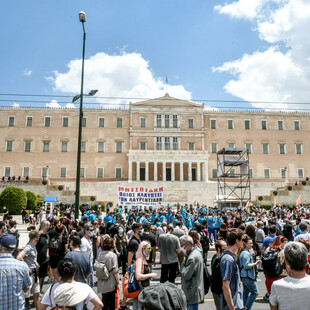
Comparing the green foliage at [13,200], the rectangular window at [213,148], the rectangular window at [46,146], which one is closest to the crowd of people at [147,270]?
the green foliage at [13,200]

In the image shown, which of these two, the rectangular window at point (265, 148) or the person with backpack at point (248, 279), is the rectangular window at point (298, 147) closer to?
the rectangular window at point (265, 148)

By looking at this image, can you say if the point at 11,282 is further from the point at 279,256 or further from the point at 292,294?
the point at 279,256

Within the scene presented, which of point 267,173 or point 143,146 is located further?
point 267,173

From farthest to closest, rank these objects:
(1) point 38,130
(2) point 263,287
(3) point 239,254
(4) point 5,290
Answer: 1. (1) point 38,130
2. (2) point 263,287
3. (3) point 239,254
4. (4) point 5,290

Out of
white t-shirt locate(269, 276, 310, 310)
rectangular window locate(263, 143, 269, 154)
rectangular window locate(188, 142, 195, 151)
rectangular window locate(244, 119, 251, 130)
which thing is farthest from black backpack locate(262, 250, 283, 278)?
rectangular window locate(263, 143, 269, 154)

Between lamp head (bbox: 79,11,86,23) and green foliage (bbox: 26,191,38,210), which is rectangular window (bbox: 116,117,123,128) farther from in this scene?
lamp head (bbox: 79,11,86,23)

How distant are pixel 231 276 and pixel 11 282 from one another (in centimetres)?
297

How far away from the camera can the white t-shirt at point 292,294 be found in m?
2.81

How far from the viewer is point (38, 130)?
48.9m

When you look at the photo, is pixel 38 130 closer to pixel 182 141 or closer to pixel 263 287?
pixel 182 141

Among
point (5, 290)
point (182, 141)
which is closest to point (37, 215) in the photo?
point (5, 290)

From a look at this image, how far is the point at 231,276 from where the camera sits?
163 inches

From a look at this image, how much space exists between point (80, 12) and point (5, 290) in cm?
1251

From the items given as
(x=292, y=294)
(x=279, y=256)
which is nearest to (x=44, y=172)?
(x=279, y=256)
